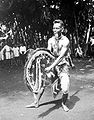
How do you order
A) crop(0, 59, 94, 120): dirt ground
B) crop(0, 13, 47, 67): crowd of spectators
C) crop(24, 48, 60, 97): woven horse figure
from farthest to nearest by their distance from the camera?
crop(0, 13, 47, 67): crowd of spectators
crop(24, 48, 60, 97): woven horse figure
crop(0, 59, 94, 120): dirt ground

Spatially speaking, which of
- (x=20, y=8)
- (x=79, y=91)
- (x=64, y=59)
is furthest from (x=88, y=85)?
(x=20, y=8)

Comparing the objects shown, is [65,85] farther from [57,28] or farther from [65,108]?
[57,28]

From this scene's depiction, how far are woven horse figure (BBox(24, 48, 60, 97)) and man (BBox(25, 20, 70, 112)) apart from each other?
0.58ft

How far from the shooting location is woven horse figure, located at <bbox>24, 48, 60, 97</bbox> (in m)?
6.52

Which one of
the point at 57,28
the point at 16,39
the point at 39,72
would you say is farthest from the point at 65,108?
the point at 16,39

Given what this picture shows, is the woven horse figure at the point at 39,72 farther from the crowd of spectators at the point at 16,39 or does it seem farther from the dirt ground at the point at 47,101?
the crowd of spectators at the point at 16,39

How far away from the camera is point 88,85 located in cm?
905

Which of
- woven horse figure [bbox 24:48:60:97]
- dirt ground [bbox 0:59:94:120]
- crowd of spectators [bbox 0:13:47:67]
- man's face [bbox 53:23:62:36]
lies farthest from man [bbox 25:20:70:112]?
crowd of spectators [bbox 0:13:47:67]

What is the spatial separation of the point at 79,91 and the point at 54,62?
2.28m

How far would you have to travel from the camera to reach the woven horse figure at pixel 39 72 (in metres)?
6.52

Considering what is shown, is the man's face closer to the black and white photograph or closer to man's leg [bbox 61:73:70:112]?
the black and white photograph

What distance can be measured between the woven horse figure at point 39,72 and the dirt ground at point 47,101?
55 cm

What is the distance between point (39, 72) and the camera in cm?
669

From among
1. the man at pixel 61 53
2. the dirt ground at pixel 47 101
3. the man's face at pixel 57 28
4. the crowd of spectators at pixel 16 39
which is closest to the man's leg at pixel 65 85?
the man at pixel 61 53
